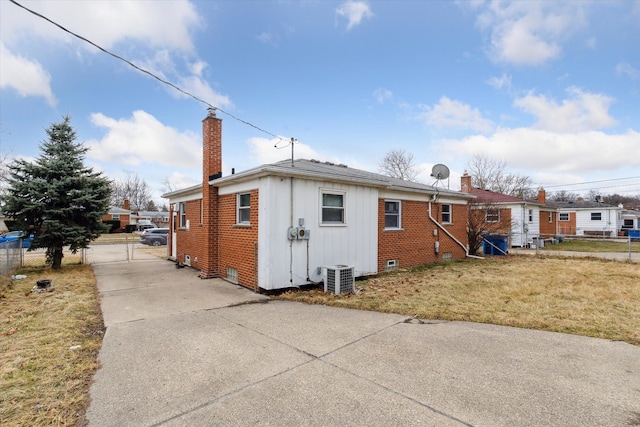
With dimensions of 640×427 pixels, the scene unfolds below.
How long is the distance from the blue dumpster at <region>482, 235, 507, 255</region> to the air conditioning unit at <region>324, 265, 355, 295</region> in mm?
11917

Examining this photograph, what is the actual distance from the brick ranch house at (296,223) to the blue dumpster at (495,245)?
5.02 meters

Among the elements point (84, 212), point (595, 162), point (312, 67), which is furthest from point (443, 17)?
point (595, 162)

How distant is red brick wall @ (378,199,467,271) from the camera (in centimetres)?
1062

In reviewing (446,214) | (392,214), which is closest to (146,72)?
(392,214)

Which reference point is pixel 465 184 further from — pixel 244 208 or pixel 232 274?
pixel 232 274

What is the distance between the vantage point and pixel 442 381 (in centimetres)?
326

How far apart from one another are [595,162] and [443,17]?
128 feet

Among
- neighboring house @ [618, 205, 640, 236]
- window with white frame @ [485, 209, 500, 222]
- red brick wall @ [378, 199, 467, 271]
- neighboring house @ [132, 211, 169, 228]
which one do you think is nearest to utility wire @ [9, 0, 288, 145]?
red brick wall @ [378, 199, 467, 271]

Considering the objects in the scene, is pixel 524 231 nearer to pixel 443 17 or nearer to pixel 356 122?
pixel 356 122

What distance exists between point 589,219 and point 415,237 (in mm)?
32414

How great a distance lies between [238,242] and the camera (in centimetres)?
863

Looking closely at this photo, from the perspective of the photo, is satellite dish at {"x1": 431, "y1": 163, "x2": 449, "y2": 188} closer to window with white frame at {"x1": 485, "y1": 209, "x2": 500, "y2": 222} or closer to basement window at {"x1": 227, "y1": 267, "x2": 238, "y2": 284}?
window with white frame at {"x1": 485, "y1": 209, "x2": 500, "y2": 222}

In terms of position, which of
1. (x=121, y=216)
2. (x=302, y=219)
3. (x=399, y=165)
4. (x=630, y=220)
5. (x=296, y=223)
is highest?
(x=399, y=165)

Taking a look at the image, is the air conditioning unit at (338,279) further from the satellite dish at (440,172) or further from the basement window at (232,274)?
the satellite dish at (440,172)
